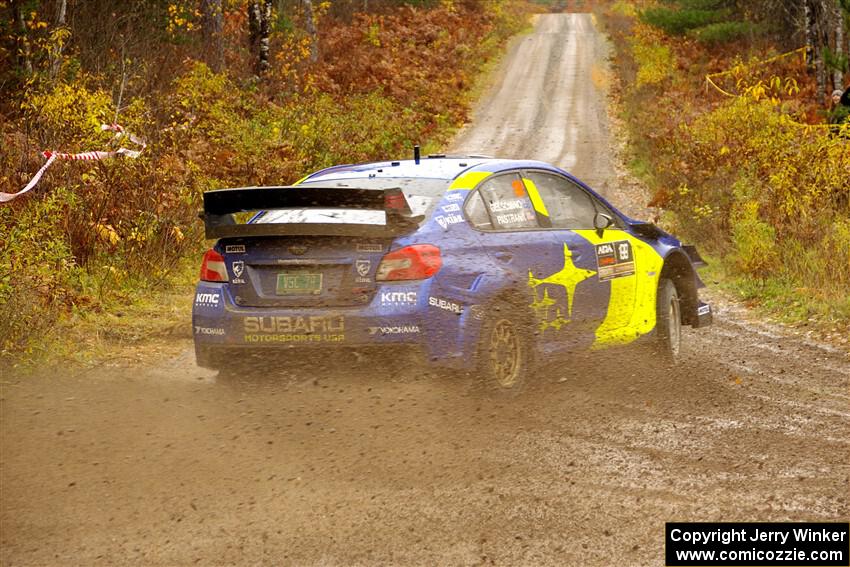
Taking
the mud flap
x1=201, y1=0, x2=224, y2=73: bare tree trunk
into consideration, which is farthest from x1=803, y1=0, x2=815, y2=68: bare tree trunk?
the mud flap

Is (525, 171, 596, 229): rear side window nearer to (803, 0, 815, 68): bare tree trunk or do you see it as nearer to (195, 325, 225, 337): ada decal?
(195, 325, 225, 337): ada decal

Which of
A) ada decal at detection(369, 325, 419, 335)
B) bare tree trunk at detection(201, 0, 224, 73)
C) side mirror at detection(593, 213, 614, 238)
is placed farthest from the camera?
bare tree trunk at detection(201, 0, 224, 73)

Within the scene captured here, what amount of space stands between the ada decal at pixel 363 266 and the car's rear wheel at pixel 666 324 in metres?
2.83

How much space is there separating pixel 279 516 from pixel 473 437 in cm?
154

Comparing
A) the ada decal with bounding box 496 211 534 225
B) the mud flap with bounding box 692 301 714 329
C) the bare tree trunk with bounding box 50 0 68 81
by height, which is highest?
the bare tree trunk with bounding box 50 0 68 81

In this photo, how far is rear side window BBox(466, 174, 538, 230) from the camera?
23.5ft

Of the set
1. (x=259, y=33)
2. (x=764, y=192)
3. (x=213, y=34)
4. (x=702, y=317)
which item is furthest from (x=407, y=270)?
(x=259, y=33)

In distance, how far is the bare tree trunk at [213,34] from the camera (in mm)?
24953

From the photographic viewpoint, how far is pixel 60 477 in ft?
17.9

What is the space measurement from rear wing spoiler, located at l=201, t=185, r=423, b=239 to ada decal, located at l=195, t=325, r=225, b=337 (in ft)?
1.85

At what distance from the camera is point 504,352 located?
691cm

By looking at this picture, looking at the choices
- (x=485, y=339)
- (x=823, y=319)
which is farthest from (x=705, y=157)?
(x=485, y=339)

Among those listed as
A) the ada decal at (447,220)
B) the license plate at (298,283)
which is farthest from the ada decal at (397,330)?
the ada decal at (447,220)

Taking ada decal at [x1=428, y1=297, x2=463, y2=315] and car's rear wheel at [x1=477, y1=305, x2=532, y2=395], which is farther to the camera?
car's rear wheel at [x1=477, y1=305, x2=532, y2=395]
